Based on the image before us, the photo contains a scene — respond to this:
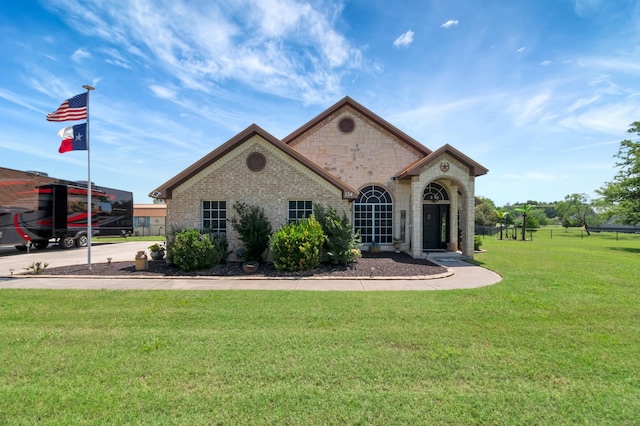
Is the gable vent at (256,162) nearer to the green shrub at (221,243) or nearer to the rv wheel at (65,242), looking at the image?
the green shrub at (221,243)

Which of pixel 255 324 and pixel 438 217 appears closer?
pixel 255 324

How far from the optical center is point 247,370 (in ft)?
13.4

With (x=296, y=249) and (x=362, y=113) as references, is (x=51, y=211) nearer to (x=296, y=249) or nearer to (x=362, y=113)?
(x=296, y=249)

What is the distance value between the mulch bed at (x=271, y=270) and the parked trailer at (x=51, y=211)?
8.54 m

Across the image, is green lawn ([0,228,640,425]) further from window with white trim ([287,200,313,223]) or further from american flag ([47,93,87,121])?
american flag ([47,93,87,121])

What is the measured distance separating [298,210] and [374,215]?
5.20 m

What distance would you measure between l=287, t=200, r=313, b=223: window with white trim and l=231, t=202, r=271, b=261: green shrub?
1.18m

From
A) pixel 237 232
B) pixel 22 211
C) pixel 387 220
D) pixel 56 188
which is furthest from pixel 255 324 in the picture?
pixel 56 188

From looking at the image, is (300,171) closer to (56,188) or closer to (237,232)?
(237,232)

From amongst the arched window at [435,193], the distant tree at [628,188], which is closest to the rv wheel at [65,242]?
the arched window at [435,193]

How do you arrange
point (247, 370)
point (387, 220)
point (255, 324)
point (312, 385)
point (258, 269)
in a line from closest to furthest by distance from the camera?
point (312, 385) < point (247, 370) < point (255, 324) < point (258, 269) < point (387, 220)

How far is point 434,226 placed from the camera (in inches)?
673

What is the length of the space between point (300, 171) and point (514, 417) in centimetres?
1101

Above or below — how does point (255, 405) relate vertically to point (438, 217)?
below
